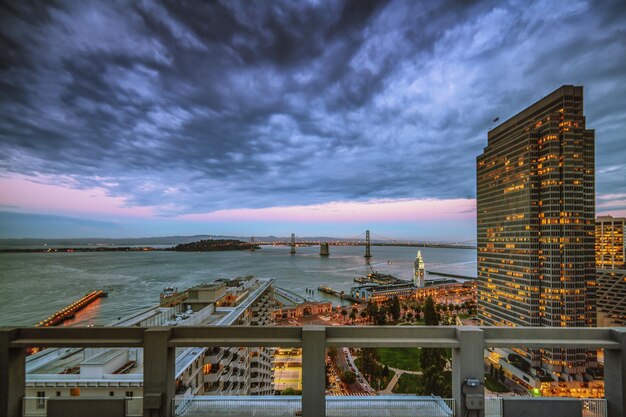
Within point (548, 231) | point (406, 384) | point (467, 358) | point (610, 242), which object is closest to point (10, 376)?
point (467, 358)

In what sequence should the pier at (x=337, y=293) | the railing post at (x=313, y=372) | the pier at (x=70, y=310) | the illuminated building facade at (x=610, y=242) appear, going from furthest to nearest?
the illuminated building facade at (x=610, y=242) < the pier at (x=337, y=293) < the pier at (x=70, y=310) < the railing post at (x=313, y=372)

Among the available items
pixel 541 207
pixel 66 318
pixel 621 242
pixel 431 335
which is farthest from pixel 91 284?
pixel 621 242

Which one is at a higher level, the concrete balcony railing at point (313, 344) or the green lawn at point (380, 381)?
the concrete balcony railing at point (313, 344)

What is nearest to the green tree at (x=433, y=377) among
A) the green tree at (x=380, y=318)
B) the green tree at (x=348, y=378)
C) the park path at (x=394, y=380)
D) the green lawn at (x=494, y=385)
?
the park path at (x=394, y=380)

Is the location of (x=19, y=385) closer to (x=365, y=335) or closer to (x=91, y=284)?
(x=365, y=335)

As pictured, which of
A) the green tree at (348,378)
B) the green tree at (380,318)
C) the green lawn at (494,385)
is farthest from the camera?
the green tree at (380,318)

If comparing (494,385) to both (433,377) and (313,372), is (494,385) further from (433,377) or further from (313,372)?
(313,372)

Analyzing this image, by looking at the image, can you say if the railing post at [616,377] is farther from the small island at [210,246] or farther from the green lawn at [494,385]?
the small island at [210,246]

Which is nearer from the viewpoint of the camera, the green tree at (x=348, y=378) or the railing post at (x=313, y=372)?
the railing post at (x=313, y=372)
